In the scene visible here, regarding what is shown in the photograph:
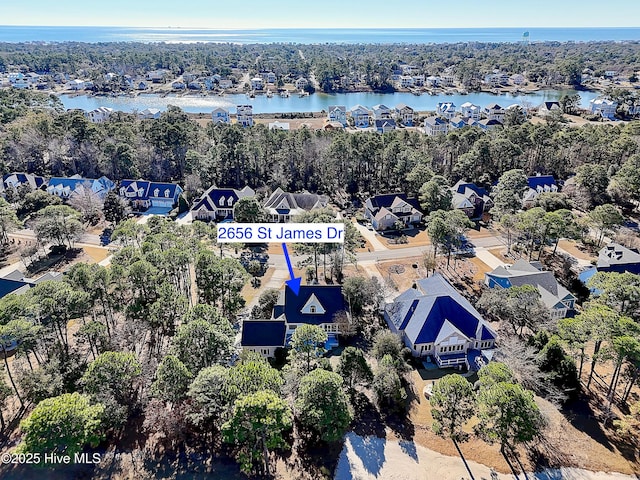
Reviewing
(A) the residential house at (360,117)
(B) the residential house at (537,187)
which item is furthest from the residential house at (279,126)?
(B) the residential house at (537,187)

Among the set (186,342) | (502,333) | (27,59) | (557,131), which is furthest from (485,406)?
(27,59)

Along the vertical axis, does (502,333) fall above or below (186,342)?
below

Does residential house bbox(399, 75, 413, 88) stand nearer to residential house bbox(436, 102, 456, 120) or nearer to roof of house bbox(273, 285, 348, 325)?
residential house bbox(436, 102, 456, 120)

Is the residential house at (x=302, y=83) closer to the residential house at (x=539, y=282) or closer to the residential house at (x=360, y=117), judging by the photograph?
the residential house at (x=360, y=117)

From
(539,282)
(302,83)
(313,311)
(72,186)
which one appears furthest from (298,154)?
A: (302,83)

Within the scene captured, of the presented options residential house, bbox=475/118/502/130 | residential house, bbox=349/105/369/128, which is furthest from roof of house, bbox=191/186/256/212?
residential house, bbox=475/118/502/130

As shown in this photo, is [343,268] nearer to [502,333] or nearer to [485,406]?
[502,333]
